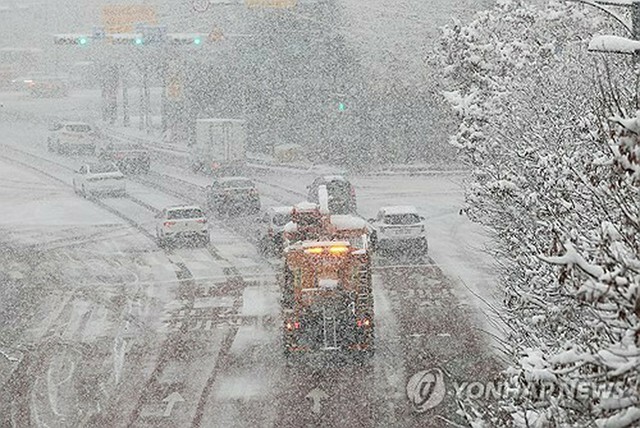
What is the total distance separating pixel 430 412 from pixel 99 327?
10602 mm

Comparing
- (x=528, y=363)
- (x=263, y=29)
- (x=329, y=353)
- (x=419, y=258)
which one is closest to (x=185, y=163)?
(x=263, y=29)

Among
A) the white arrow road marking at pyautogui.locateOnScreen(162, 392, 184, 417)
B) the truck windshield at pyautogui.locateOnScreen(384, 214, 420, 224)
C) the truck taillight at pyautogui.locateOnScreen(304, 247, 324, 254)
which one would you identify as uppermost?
the truck taillight at pyautogui.locateOnScreen(304, 247, 324, 254)

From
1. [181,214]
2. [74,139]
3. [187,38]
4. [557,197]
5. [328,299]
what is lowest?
[74,139]

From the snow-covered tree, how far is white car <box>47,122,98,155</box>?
40.8 m

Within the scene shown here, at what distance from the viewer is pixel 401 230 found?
116 ft

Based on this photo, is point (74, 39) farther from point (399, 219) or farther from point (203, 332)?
point (203, 332)

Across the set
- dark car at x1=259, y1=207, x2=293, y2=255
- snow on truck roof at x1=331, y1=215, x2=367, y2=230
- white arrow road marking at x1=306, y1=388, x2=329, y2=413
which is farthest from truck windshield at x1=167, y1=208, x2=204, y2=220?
white arrow road marking at x1=306, y1=388, x2=329, y2=413

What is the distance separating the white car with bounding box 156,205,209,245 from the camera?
37750 mm

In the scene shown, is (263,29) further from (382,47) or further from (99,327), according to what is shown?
A: (99,327)

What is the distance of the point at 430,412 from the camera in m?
20.2

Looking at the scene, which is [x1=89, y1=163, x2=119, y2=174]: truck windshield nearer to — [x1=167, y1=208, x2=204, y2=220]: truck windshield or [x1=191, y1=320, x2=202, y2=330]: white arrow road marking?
[x1=167, y1=208, x2=204, y2=220]: truck windshield

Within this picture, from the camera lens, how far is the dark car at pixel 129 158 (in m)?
56.7

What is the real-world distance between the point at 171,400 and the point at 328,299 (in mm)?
4032

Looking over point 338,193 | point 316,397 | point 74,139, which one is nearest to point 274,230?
point 338,193
